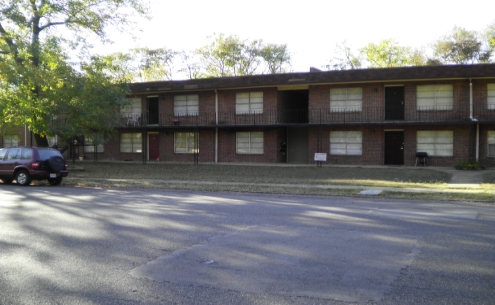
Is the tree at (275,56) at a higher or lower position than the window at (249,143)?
higher

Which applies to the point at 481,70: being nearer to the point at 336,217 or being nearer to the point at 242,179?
the point at 242,179

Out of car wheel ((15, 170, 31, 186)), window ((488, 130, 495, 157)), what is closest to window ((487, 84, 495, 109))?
window ((488, 130, 495, 157))

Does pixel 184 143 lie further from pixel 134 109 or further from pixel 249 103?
pixel 249 103

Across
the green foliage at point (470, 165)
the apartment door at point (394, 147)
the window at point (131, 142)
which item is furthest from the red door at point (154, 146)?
the green foliage at point (470, 165)

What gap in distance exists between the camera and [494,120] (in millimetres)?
26062

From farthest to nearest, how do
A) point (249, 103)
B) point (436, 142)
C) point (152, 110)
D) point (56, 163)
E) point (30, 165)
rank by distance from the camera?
point (152, 110) < point (249, 103) < point (436, 142) < point (56, 163) < point (30, 165)

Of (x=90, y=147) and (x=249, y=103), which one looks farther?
(x=90, y=147)

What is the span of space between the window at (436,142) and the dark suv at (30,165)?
19.8 meters

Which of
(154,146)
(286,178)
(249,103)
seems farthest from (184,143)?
(286,178)

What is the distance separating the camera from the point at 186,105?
34875 millimetres

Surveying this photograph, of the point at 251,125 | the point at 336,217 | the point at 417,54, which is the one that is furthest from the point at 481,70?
the point at 417,54

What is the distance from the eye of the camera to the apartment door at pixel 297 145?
33062 millimetres

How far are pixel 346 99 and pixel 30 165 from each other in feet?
60.3

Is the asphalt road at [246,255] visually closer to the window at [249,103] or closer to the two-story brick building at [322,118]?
the two-story brick building at [322,118]
